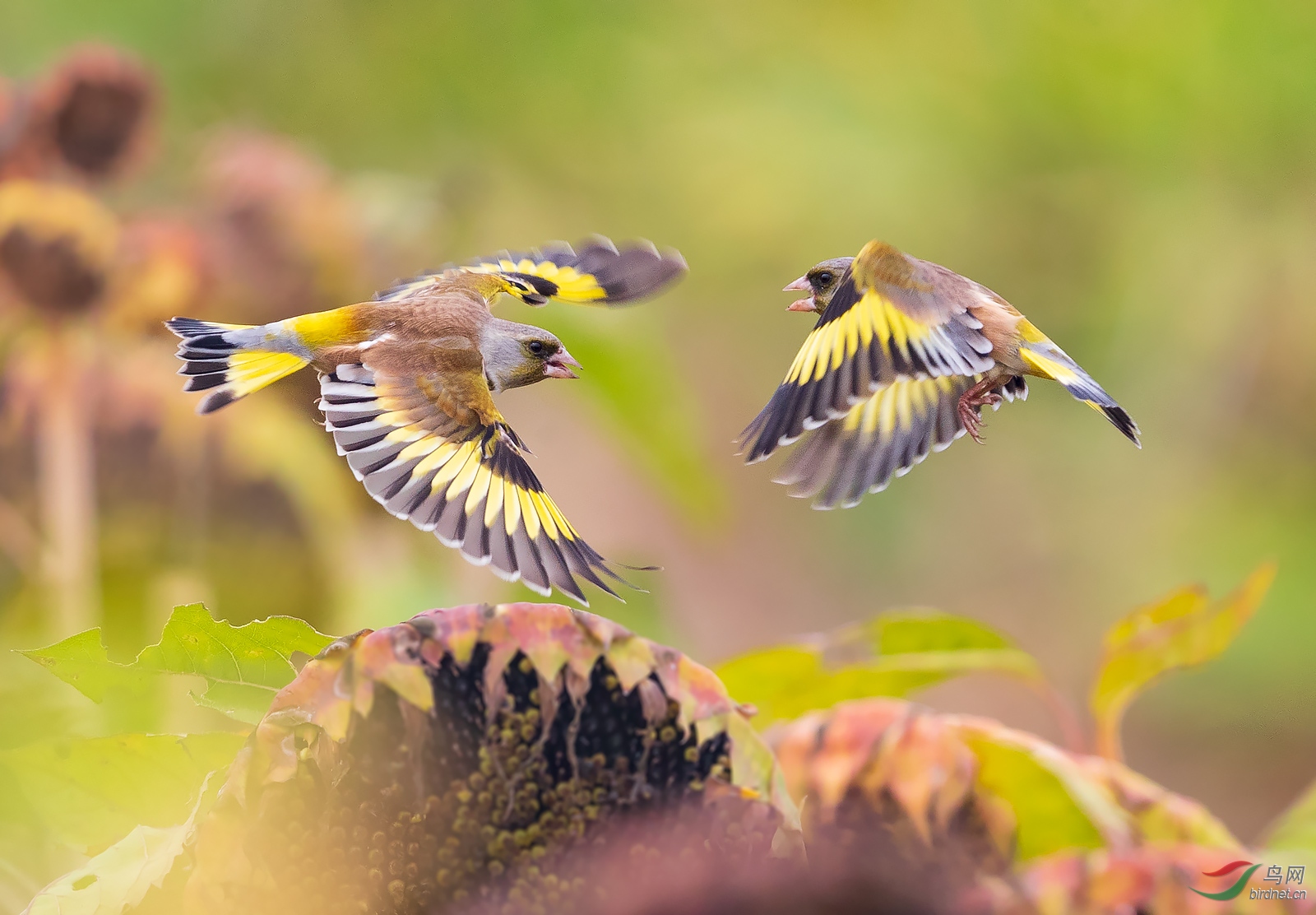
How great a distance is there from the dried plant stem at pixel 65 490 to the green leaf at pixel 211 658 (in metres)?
0.15

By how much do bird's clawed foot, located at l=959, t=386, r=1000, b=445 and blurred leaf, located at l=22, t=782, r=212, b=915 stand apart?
9 cm

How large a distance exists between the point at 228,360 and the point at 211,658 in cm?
3

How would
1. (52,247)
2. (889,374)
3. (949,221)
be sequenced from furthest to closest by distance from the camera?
(949,221)
(52,247)
(889,374)

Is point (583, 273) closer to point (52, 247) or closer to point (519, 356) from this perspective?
point (519, 356)

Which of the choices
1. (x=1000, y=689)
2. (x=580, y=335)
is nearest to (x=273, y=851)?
(x=580, y=335)

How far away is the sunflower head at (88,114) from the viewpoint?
0.27 metres

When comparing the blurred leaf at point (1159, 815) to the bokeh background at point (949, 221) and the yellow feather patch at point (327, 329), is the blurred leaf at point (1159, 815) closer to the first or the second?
the yellow feather patch at point (327, 329)

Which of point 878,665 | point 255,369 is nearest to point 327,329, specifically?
point 255,369

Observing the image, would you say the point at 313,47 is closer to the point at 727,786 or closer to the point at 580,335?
the point at 580,335

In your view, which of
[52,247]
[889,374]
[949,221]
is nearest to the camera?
[889,374]

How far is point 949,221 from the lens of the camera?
2.60 ft

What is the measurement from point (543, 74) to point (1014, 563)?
17.4 inches

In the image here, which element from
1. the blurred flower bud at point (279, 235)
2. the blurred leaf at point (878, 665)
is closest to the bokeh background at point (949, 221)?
the blurred flower bud at point (279, 235)

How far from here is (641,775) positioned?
13cm
